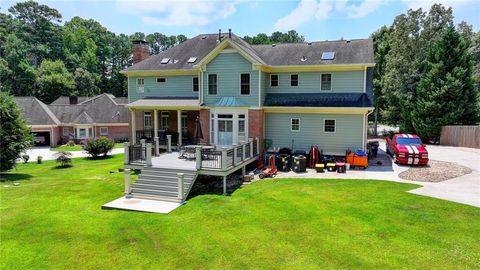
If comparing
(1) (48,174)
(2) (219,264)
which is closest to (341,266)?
(2) (219,264)

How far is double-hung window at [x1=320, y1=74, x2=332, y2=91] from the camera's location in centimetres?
2075

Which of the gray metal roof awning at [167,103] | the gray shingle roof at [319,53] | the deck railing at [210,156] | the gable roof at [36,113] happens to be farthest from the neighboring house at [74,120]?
the deck railing at [210,156]

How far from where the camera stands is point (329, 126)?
20094mm

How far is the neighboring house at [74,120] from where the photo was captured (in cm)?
3841

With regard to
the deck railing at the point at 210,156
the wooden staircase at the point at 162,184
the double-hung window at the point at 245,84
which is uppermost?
the double-hung window at the point at 245,84

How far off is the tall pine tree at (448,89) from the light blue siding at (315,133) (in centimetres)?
1440

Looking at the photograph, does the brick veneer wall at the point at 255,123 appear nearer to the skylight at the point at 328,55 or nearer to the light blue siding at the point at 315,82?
the light blue siding at the point at 315,82

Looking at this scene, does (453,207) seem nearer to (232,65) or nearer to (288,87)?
(288,87)

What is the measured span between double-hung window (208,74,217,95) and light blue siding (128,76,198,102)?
6.23ft

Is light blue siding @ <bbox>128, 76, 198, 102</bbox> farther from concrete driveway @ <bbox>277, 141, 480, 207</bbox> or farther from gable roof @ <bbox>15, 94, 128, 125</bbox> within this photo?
gable roof @ <bbox>15, 94, 128, 125</bbox>

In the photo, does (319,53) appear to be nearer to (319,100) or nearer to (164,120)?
(319,100)

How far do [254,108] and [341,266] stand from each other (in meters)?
13.1

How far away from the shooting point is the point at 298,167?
59.4 feet

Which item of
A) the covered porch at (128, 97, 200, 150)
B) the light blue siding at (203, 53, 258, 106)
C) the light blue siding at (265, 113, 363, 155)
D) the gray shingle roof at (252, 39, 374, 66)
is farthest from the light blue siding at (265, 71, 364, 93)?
the covered porch at (128, 97, 200, 150)
